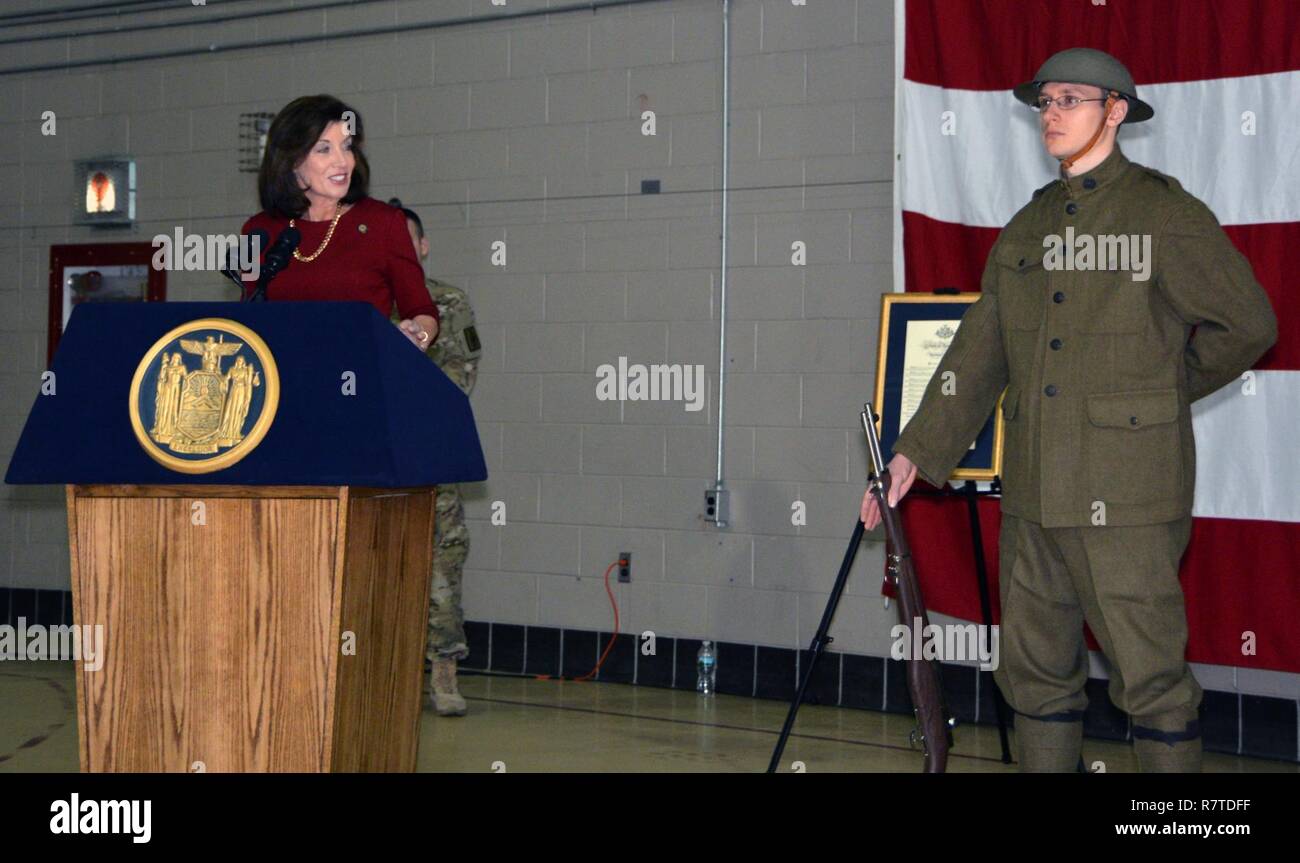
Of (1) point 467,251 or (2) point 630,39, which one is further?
(1) point 467,251

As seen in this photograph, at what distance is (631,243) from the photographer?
5336mm

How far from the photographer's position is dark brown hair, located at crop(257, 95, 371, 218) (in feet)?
8.37

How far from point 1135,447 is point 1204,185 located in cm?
176

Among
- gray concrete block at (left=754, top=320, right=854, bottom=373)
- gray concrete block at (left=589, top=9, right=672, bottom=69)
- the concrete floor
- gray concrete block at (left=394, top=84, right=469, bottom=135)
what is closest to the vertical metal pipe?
gray concrete block at (left=754, top=320, right=854, bottom=373)

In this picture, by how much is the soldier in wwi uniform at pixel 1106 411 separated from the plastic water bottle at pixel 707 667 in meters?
2.38

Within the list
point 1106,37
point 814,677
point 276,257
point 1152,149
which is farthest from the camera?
point 814,677

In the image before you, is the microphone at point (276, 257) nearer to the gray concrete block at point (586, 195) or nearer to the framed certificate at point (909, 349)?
the framed certificate at point (909, 349)

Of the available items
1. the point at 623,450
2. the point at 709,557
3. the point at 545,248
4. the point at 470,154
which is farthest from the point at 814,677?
the point at 470,154

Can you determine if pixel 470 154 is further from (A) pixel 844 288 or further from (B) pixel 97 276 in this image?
(B) pixel 97 276

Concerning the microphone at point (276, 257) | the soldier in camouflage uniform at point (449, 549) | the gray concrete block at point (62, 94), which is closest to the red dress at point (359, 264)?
the microphone at point (276, 257)

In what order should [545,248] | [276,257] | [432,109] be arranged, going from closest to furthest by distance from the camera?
[276,257] < [545,248] < [432,109]

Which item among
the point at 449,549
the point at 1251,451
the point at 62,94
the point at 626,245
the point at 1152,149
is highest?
the point at 62,94

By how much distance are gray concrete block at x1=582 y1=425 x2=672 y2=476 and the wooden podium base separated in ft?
10.7
